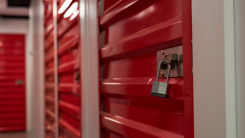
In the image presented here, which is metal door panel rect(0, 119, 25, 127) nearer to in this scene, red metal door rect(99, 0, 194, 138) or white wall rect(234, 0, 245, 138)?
red metal door rect(99, 0, 194, 138)

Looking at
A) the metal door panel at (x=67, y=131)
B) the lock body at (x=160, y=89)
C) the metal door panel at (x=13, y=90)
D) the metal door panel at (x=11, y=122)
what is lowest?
the metal door panel at (x=11, y=122)

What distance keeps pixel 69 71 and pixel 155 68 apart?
1408mm

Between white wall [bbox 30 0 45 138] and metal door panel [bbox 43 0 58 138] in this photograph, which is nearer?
metal door panel [bbox 43 0 58 138]

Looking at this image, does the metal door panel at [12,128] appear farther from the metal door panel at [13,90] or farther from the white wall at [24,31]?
the metal door panel at [13,90]

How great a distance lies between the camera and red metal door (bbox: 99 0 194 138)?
89 centimetres

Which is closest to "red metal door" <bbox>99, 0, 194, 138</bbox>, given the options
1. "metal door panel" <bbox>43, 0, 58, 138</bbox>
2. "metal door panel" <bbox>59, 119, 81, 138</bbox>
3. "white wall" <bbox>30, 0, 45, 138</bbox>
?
"metal door panel" <bbox>59, 119, 81, 138</bbox>

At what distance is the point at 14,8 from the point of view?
574cm

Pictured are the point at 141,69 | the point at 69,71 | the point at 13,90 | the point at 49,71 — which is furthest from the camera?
the point at 13,90

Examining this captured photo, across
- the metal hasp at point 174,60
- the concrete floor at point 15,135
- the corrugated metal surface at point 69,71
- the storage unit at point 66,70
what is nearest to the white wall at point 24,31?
the concrete floor at point 15,135

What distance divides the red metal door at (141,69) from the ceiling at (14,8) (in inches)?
170

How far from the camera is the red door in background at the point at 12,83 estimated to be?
6332 mm

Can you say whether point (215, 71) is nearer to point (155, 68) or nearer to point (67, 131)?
point (155, 68)

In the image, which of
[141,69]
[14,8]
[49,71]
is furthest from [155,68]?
[14,8]

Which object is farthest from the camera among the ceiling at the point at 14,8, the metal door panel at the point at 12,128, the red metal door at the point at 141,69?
the metal door panel at the point at 12,128
